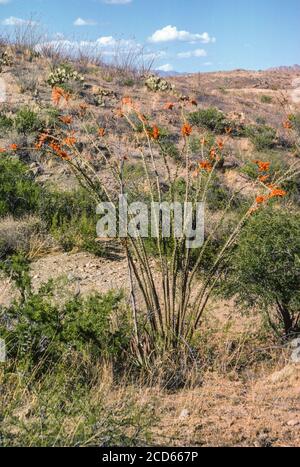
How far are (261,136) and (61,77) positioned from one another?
639 centimetres

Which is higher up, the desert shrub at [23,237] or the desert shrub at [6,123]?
the desert shrub at [6,123]

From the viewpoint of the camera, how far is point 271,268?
5.77 metres

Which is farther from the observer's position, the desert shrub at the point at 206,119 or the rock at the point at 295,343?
the desert shrub at the point at 206,119

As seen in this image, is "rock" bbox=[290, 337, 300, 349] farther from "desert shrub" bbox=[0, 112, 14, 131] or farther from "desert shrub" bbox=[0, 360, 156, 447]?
"desert shrub" bbox=[0, 112, 14, 131]

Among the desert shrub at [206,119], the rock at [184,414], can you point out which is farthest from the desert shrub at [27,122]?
the rock at [184,414]

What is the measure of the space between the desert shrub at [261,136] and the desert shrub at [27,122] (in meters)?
6.20

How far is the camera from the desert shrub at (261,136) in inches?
658

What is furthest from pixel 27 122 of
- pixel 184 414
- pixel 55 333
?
pixel 184 414

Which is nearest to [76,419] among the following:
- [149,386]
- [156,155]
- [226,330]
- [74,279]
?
[149,386]

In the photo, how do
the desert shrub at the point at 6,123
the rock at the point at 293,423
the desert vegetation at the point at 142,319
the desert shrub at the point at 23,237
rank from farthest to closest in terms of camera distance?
the desert shrub at the point at 6,123, the desert shrub at the point at 23,237, the rock at the point at 293,423, the desert vegetation at the point at 142,319

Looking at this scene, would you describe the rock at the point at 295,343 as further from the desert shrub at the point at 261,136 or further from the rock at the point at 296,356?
the desert shrub at the point at 261,136

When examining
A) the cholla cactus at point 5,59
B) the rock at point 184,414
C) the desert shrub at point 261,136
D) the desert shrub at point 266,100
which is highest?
the cholla cactus at point 5,59

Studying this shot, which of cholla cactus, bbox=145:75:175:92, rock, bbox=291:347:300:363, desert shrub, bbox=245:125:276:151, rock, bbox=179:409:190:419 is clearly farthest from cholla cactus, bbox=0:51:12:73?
rock, bbox=179:409:190:419

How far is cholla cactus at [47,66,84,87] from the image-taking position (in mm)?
18312
